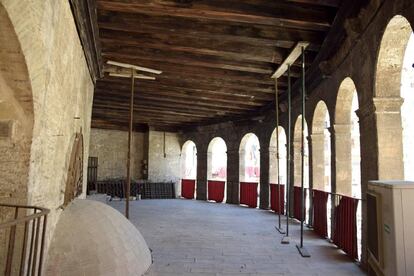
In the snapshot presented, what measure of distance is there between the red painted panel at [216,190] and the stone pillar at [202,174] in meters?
0.33

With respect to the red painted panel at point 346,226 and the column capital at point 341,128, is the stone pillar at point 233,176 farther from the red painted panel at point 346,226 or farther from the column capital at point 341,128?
the red painted panel at point 346,226

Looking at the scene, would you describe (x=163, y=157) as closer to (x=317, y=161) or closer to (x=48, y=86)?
(x=317, y=161)

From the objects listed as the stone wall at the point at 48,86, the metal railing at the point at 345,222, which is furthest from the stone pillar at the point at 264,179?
the stone wall at the point at 48,86

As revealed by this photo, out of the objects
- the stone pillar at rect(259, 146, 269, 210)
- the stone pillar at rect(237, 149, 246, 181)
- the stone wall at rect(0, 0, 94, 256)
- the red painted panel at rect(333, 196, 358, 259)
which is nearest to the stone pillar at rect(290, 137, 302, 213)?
the stone pillar at rect(259, 146, 269, 210)

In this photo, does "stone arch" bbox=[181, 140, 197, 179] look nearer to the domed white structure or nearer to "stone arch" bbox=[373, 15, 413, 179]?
the domed white structure

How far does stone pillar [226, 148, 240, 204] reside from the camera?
41.9 ft

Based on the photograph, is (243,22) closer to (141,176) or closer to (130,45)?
(130,45)

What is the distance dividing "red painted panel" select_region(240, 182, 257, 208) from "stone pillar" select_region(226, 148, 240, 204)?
1.06 ft

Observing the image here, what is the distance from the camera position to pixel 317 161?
775 centimetres

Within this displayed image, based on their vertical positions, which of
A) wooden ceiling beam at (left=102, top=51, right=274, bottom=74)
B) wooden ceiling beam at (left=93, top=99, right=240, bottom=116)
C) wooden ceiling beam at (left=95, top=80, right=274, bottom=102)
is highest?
wooden ceiling beam at (left=102, top=51, right=274, bottom=74)

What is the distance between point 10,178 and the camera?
8.38 ft

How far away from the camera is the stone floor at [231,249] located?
4.52 m

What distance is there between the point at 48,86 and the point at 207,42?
363 centimetres

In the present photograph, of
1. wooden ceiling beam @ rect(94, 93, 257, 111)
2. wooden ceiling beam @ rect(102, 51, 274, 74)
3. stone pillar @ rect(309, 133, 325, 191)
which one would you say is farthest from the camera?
wooden ceiling beam @ rect(94, 93, 257, 111)
